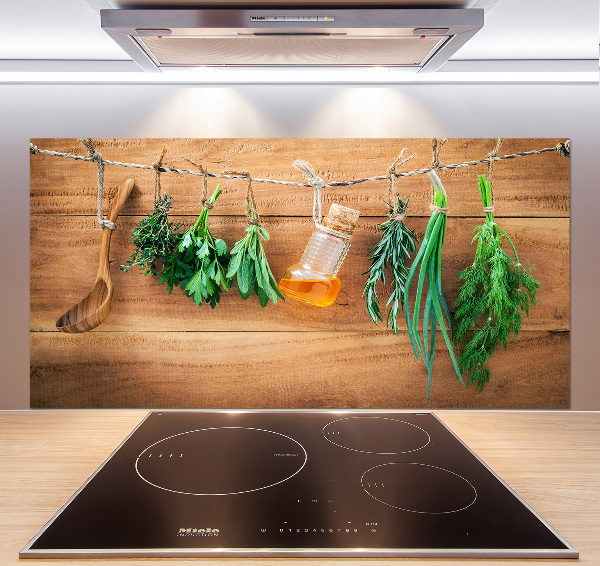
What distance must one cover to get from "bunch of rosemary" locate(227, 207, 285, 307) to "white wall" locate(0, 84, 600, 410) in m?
0.28

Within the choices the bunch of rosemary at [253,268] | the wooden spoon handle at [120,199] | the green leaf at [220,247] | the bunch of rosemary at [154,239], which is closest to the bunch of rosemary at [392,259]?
the bunch of rosemary at [253,268]

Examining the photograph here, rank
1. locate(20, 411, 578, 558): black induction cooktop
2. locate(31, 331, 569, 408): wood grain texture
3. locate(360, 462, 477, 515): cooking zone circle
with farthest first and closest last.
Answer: locate(31, 331, 569, 408): wood grain texture
locate(360, 462, 477, 515): cooking zone circle
locate(20, 411, 578, 558): black induction cooktop

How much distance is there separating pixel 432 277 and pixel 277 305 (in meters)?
0.41

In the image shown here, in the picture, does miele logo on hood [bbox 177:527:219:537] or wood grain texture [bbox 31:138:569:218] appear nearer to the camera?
miele logo on hood [bbox 177:527:219:537]

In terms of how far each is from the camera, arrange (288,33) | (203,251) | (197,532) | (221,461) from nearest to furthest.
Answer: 1. (197,532)
2. (288,33)
3. (221,461)
4. (203,251)

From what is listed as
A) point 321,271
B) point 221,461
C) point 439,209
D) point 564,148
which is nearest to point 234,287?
point 321,271

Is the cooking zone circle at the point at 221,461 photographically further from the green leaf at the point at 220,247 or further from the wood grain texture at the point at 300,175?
the wood grain texture at the point at 300,175

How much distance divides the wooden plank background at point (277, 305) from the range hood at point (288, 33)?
310mm

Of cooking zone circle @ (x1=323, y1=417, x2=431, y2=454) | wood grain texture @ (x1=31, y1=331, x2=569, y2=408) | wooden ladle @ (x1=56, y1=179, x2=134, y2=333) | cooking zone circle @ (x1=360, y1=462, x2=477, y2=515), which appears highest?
wooden ladle @ (x1=56, y1=179, x2=134, y2=333)

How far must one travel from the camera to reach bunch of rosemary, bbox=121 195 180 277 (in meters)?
1.20

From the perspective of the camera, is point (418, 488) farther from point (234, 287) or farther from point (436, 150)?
point (436, 150)

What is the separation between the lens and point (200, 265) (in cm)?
122

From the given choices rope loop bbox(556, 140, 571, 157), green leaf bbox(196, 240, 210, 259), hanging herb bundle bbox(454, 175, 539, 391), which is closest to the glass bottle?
green leaf bbox(196, 240, 210, 259)

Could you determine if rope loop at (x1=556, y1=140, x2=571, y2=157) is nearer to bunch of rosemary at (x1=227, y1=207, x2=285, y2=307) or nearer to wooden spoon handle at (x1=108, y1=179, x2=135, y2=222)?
bunch of rosemary at (x1=227, y1=207, x2=285, y2=307)
